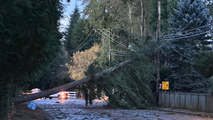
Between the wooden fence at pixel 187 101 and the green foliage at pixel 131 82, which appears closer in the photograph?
the green foliage at pixel 131 82

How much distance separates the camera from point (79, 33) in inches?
1743

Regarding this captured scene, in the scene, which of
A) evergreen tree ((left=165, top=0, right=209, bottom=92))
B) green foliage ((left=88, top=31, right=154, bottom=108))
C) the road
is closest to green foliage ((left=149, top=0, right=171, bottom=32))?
evergreen tree ((left=165, top=0, right=209, bottom=92))

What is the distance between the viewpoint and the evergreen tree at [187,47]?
21.3 metres

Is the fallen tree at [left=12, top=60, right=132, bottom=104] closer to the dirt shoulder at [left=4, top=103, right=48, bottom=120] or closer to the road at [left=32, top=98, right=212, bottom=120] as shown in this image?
the dirt shoulder at [left=4, top=103, right=48, bottom=120]

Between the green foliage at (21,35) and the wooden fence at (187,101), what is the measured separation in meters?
13.0

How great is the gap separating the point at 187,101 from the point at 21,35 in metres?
15.3

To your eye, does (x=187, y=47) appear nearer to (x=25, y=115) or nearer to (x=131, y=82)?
(x=131, y=82)

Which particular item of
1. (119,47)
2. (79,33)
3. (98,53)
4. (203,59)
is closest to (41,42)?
(203,59)

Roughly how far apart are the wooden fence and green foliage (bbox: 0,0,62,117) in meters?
13.0

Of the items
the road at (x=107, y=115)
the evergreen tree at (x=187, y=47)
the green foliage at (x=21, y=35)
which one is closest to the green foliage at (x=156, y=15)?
the evergreen tree at (x=187, y=47)

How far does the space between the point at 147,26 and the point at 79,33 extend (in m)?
16.7

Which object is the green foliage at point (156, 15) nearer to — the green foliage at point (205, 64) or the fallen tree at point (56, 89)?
the green foliage at point (205, 64)

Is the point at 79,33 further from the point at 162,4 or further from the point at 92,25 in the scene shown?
the point at 162,4

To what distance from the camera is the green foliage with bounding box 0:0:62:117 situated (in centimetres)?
667
